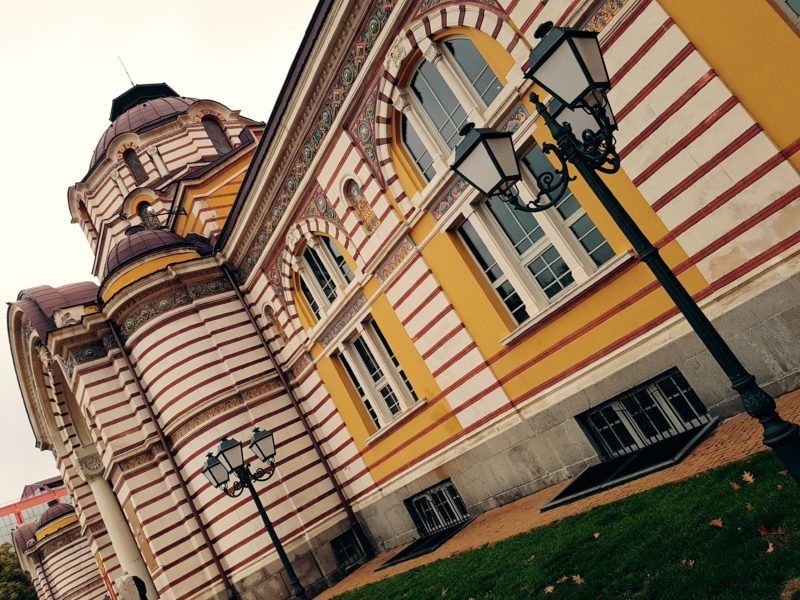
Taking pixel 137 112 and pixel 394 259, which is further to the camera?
pixel 137 112

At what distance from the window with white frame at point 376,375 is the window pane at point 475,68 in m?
6.02

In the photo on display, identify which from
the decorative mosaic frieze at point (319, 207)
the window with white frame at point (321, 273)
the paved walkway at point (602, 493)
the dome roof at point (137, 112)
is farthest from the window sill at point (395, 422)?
the dome roof at point (137, 112)

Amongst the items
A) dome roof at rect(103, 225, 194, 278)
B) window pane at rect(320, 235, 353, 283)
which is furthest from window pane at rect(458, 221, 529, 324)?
dome roof at rect(103, 225, 194, 278)

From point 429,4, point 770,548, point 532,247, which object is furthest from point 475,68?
point 770,548

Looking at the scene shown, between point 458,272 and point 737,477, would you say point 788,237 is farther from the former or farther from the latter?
point 458,272

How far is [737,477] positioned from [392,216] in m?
8.14

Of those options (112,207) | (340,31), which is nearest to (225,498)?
(340,31)

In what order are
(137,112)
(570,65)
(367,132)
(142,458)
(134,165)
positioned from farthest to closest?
(137,112)
(134,165)
(142,458)
(367,132)
(570,65)

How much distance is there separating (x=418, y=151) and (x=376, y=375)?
5.81m

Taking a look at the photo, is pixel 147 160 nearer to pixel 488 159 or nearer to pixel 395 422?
pixel 395 422

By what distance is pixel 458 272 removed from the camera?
34.9ft

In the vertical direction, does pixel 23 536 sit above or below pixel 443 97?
above

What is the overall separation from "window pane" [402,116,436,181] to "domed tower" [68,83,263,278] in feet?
38.9

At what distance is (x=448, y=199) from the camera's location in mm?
10414
